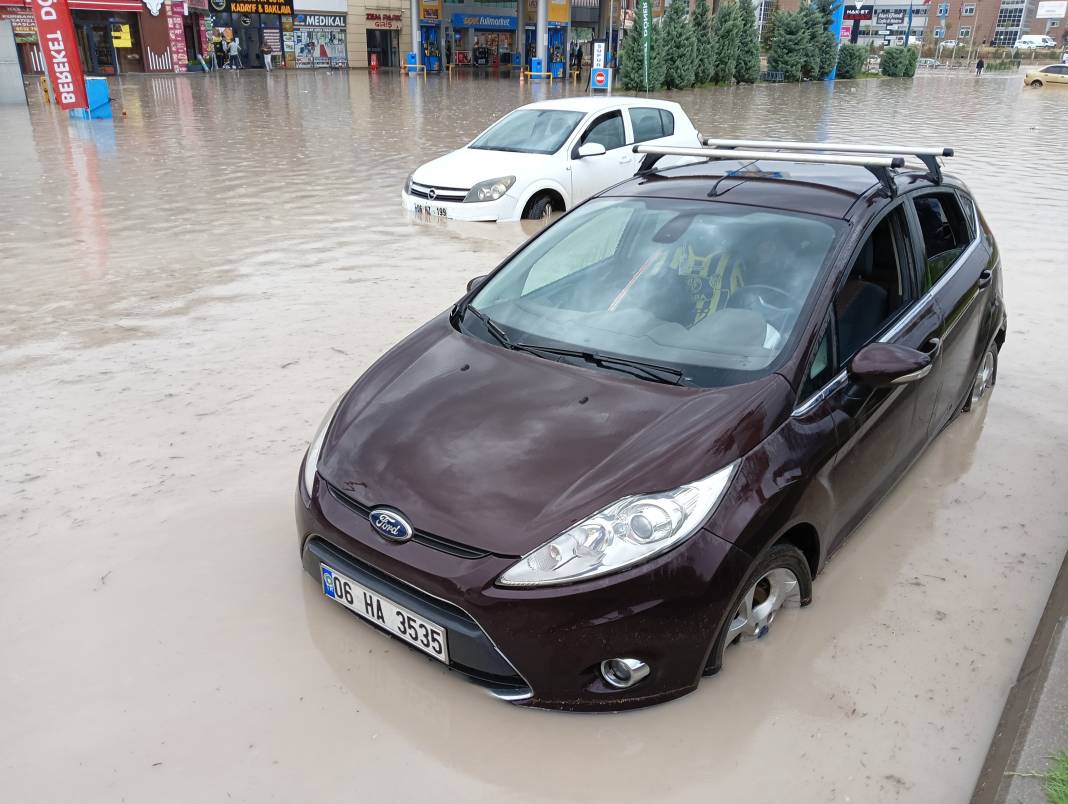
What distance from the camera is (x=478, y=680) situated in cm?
263

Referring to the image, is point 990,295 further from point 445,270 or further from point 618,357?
point 445,270

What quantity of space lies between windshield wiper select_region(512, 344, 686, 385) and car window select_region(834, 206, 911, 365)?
0.68 meters

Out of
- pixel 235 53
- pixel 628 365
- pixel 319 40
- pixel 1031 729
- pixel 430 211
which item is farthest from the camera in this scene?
pixel 319 40

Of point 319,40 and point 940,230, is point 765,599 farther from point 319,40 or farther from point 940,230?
point 319,40

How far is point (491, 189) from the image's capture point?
9562 millimetres

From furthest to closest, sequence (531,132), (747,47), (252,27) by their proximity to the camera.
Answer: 1. (252,27)
2. (747,47)
3. (531,132)

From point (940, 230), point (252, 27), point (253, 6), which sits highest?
point (253, 6)

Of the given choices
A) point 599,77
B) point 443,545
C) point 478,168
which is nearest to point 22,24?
point 599,77

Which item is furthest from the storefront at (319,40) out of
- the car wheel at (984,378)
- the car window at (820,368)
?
the car window at (820,368)

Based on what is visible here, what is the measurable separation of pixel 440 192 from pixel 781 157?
21.2 ft

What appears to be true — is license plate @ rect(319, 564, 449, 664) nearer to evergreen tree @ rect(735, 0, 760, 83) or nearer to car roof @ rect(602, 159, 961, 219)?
car roof @ rect(602, 159, 961, 219)

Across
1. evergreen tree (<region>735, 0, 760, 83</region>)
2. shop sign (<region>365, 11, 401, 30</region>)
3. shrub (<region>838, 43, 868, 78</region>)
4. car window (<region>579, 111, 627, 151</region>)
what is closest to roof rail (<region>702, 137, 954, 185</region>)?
car window (<region>579, 111, 627, 151</region>)

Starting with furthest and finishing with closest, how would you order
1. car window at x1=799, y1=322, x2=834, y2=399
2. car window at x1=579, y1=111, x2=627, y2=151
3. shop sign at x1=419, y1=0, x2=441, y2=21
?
shop sign at x1=419, y1=0, x2=441, y2=21
car window at x1=579, y1=111, x2=627, y2=151
car window at x1=799, y1=322, x2=834, y2=399

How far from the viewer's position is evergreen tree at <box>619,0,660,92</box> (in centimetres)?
3556
